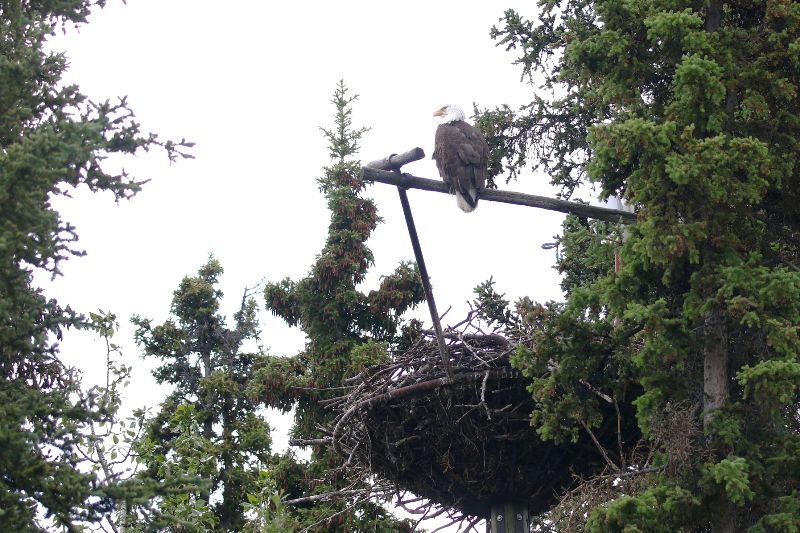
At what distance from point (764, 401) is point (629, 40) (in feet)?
10.7

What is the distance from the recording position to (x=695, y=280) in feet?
31.6

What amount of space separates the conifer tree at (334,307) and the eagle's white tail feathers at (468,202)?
6157 millimetres

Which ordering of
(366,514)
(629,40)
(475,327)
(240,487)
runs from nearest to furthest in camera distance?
1. (629,40)
2. (475,327)
3. (366,514)
4. (240,487)

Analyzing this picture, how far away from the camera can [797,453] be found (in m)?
9.23

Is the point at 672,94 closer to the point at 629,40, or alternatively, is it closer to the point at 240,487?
the point at 629,40

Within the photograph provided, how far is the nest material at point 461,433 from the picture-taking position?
1099cm

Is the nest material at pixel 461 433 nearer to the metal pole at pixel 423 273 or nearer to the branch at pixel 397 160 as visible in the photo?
the metal pole at pixel 423 273

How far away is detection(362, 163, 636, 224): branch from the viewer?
1018 centimetres

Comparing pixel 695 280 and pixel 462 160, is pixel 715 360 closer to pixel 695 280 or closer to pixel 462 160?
pixel 695 280

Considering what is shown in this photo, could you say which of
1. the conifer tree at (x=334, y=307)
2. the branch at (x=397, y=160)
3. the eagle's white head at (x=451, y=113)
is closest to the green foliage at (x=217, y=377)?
the conifer tree at (x=334, y=307)

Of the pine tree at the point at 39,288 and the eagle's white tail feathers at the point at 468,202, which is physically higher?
the eagle's white tail feathers at the point at 468,202

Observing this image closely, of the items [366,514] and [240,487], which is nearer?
[366,514]

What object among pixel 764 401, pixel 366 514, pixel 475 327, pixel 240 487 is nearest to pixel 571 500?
pixel 764 401

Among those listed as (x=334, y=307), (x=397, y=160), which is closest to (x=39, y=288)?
(x=397, y=160)
